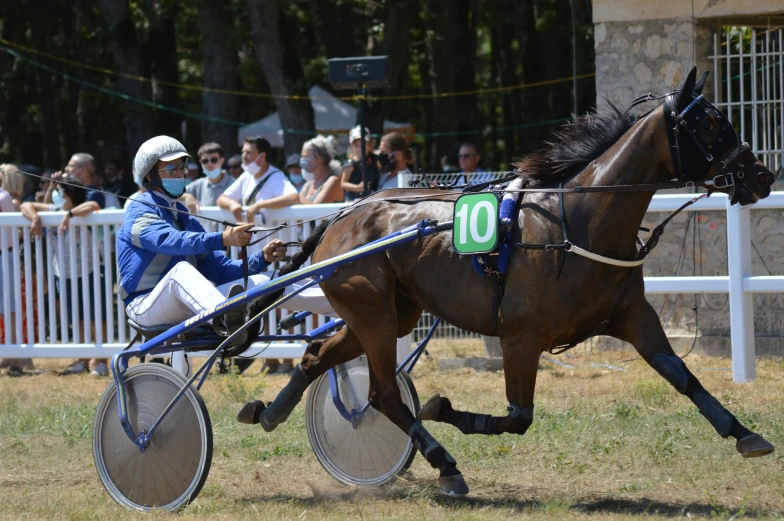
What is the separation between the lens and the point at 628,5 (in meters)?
9.85

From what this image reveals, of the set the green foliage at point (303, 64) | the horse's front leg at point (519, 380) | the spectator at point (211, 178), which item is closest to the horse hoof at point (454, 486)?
the horse's front leg at point (519, 380)

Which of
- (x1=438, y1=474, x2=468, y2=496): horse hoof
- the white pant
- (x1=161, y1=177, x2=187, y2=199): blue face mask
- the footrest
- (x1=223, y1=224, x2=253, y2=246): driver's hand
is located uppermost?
(x1=161, y1=177, x2=187, y2=199): blue face mask

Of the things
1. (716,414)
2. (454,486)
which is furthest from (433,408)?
Answer: (716,414)

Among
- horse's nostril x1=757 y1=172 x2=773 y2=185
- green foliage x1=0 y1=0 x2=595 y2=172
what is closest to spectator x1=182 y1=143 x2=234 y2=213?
horse's nostril x1=757 y1=172 x2=773 y2=185

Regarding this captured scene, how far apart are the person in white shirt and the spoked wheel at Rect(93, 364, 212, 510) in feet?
12.0

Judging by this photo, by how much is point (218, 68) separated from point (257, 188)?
29.8 ft

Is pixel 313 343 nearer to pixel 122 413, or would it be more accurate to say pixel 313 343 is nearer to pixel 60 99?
pixel 122 413

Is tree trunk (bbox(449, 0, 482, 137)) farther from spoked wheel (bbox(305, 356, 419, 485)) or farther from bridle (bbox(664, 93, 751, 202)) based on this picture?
bridle (bbox(664, 93, 751, 202))

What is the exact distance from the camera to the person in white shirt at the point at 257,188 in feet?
30.7

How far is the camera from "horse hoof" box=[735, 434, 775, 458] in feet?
15.8

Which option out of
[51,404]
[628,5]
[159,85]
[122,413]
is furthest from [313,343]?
[159,85]

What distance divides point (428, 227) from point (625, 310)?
1038 mm

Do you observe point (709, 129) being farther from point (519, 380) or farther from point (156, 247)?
point (156, 247)

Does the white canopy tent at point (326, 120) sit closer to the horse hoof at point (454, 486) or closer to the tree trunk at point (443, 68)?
the tree trunk at point (443, 68)
